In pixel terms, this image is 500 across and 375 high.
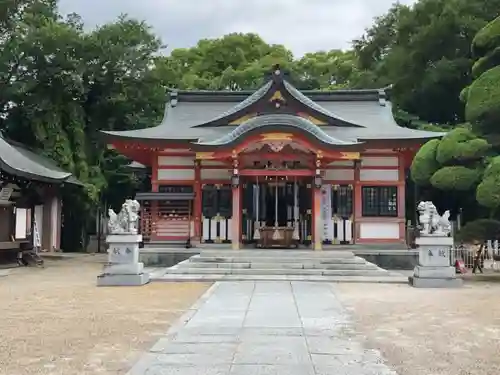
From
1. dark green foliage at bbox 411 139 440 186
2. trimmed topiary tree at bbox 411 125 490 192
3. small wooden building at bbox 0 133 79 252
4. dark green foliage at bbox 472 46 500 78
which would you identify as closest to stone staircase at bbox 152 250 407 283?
trimmed topiary tree at bbox 411 125 490 192

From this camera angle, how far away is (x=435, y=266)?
13508 mm

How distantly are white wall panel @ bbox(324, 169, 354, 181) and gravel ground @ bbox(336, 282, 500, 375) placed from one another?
7352 millimetres

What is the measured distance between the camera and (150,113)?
98.7 feet

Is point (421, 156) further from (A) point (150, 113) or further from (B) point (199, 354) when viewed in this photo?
(A) point (150, 113)

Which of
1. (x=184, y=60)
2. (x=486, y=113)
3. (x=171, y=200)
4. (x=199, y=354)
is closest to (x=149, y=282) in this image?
(x=171, y=200)

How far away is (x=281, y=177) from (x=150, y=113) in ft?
40.6

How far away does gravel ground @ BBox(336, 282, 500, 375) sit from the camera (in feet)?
20.0

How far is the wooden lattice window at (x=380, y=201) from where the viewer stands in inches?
785

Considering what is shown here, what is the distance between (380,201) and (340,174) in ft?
5.35

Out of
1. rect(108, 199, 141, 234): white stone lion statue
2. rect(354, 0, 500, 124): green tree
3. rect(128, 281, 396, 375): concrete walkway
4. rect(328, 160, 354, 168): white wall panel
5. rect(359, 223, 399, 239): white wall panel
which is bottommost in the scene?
rect(128, 281, 396, 375): concrete walkway

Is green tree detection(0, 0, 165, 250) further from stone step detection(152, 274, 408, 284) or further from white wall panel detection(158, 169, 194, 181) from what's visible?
stone step detection(152, 274, 408, 284)

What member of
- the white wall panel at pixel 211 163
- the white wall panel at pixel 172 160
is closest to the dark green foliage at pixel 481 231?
the white wall panel at pixel 211 163

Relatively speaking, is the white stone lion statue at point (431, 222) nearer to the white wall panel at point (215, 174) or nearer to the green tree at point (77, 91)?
the white wall panel at point (215, 174)

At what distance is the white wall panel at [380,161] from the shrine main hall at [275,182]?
0.03 metres
